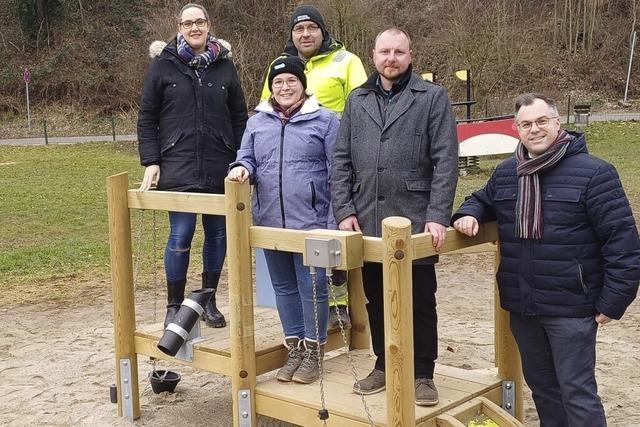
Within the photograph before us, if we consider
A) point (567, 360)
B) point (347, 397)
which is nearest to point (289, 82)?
point (347, 397)

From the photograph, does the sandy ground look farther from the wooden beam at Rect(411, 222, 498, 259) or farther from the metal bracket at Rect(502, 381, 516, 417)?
the wooden beam at Rect(411, 222, 498, 259)

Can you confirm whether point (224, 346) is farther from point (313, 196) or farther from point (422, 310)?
point (422, 310)

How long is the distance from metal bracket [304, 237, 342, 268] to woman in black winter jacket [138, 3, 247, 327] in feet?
4.90

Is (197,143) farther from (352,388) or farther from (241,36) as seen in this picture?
(241,36)

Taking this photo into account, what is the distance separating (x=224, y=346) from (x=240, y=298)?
54cm

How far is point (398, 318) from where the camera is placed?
3.28m

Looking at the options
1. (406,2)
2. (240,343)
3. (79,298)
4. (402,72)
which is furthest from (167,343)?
(406,2)

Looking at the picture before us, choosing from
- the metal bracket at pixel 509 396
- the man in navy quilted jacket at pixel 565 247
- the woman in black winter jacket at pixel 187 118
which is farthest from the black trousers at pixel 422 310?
the woman in black winter jacket at pixel 187 118

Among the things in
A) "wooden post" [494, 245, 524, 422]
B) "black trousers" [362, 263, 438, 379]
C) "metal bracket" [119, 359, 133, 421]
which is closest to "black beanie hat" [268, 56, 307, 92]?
"black trousers" [362, 263, 438, 379]

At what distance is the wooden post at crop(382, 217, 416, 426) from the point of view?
10.6 feet

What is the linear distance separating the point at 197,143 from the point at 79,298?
3767 mm

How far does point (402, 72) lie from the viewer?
3676 mm

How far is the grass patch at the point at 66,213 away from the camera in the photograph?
8.71m

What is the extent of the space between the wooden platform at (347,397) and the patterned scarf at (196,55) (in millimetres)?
1820
